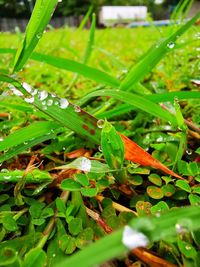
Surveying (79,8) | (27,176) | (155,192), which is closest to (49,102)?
(27,176)

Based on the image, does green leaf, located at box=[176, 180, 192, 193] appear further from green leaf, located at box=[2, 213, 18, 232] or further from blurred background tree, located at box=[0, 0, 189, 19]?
blurred background tree, located at box=[0, 0, 189, 19]

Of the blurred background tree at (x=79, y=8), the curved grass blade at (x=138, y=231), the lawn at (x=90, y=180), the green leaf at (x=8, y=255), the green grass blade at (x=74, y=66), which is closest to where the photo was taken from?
the curved grass blade at (x=138, y=231)

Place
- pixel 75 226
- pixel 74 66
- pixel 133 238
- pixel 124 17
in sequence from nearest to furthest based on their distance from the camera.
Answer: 1. pixel 133 238
2. pixel 75 226
3. pixel 74 66
4. pixel 124 17

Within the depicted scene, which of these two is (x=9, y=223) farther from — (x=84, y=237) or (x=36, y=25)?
(x=36, y=25)

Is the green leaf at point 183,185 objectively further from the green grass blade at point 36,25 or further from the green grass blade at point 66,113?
the green grass blade at point 36,25

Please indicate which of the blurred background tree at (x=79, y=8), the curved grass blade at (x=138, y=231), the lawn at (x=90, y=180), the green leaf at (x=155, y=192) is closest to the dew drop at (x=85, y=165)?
the lawn at (x=90, y=180)

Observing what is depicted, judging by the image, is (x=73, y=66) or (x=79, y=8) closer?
(x=73, y=66)

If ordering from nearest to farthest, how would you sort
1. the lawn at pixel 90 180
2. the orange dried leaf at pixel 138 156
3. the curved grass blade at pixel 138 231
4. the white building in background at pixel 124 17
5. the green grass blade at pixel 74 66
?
the curved grass blade at pixel 138 231 → the lawn at pixel 90 180 → the orange dried leaf at pixel 138 156 → the green grass blade at pixel 74 66 → the white building in background at pixel 124 17
